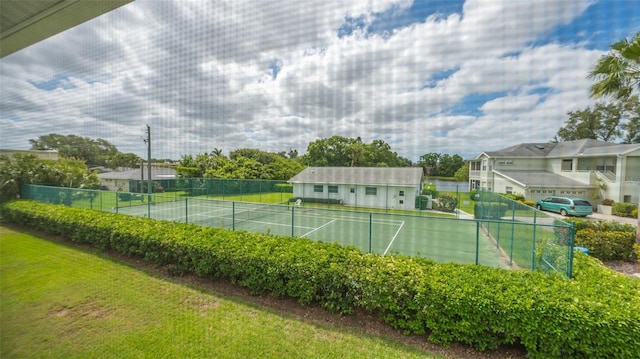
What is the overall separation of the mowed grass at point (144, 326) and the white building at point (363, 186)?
7.29 meters

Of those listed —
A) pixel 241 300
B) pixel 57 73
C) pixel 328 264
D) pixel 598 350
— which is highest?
pixel 57 73

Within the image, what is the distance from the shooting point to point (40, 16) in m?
0.91

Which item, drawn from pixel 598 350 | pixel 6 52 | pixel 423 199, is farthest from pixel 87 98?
pixel 423 199

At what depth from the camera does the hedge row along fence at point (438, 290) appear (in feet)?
3.55

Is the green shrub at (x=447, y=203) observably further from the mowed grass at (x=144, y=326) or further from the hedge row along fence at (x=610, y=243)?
the mowed grass at (x=144, y=326)

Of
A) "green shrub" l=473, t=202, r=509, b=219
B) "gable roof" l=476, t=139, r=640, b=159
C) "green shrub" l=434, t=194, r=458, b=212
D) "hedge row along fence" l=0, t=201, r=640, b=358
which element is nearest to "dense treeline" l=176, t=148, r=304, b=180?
"green shrub" l=434, t=194, r=458, b=212

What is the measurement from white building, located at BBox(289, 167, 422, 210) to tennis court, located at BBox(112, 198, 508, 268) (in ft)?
5.19

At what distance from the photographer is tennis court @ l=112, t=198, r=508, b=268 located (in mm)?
3824

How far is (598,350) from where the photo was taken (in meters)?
1.04

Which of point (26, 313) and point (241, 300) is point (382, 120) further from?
point (26, 313)

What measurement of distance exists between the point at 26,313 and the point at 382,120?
2.35m

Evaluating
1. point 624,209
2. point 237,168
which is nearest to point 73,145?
point 624,209

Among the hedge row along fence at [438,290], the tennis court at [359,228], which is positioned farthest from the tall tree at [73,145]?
the tennis court at [359,228]

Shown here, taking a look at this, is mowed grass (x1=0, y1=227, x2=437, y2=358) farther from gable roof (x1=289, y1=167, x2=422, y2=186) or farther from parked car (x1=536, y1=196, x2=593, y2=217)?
parked car (x1=536, y1=196, x2=593, y2=217)
